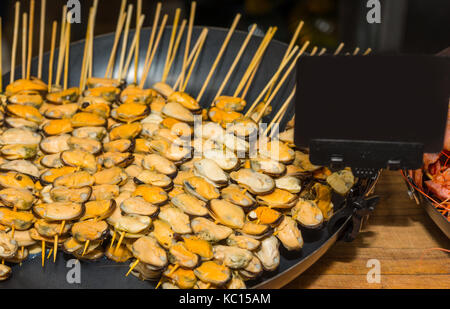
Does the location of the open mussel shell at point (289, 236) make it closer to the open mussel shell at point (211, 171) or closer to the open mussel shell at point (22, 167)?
the open mussel shell at point (211, 171)

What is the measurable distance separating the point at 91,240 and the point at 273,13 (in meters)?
2.77

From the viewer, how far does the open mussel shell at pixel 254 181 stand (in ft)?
3.92

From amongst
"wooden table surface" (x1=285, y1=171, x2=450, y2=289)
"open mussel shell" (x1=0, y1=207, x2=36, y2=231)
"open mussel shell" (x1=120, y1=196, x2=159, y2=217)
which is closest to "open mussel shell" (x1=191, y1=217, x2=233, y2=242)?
"open mussel shell" (x1=120, y1=196, x2=159, y2=217)

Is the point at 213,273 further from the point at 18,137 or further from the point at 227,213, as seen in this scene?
the point at 18,137

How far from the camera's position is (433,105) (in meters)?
1.01

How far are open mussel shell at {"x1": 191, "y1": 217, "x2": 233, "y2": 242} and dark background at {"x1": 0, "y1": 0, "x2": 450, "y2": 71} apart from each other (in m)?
2.30

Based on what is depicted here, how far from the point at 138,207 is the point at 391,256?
837 mm

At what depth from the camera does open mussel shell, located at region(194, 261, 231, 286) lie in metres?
1.03

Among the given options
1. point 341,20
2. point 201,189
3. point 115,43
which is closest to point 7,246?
point 201,189

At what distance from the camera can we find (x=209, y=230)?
1.09 metres

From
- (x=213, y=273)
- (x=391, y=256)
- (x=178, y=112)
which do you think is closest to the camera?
(x=213, y=273)

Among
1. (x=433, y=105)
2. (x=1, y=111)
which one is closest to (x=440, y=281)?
(x=433, y=105)

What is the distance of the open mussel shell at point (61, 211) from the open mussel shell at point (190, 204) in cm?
26

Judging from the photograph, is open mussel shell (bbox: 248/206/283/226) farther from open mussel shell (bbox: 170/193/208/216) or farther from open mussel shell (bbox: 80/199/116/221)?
open mussel shell (bbox: 80/199/116/221)
